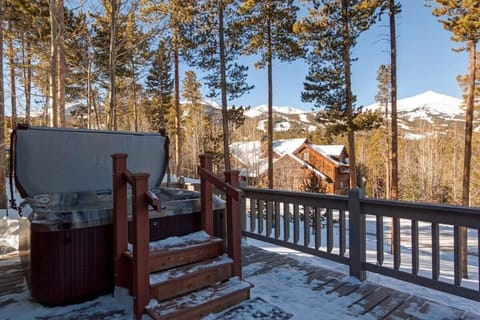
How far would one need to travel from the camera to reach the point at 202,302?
2.34 metres

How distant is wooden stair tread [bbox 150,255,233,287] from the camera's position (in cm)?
233

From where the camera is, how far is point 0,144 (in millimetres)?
7402

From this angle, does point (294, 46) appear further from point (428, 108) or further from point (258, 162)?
point (428, 108)

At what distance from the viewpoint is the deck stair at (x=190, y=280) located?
2.25m

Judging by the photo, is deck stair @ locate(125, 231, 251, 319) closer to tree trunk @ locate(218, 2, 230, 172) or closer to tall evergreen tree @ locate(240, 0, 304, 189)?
tree trunk @ locate(218, 2, 230, 172)

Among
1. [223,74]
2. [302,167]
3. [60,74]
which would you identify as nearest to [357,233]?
[60,74]

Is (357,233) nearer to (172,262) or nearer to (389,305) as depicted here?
(389,305)

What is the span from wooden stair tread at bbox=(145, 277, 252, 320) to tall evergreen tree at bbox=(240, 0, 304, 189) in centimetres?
1050

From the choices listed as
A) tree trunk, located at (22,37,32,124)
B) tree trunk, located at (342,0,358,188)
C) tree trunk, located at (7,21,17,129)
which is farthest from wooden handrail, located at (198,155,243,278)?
tree trunk, located at (7,21,17,129)

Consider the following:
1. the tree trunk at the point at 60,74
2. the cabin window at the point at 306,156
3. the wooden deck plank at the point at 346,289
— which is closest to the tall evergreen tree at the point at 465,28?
the wooden deck plank at the point at 346,289

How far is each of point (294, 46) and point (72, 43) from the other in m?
7.59

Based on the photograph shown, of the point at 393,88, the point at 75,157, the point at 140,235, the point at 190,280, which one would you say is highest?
the point at 393,88

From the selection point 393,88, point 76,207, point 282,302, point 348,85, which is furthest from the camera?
point 348,85

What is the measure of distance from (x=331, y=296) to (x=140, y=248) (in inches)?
68.6
